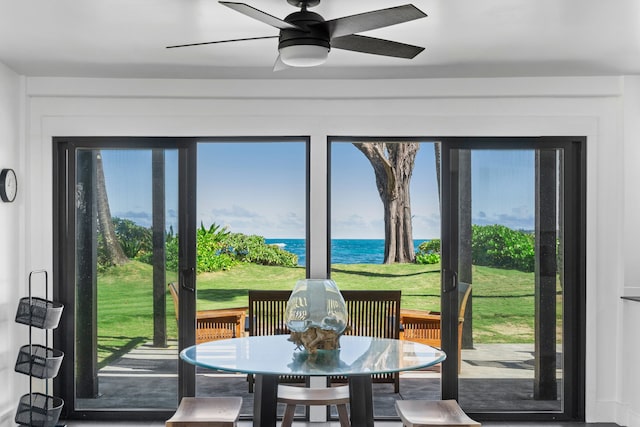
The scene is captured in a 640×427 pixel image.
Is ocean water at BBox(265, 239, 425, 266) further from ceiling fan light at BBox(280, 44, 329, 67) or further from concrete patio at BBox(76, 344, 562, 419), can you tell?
ceiling fan light at BBox(280, 44, 329, 67)

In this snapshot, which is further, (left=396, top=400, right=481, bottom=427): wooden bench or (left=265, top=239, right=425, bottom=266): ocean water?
(left=265, top=239, right=425, bottom=266): ocean water

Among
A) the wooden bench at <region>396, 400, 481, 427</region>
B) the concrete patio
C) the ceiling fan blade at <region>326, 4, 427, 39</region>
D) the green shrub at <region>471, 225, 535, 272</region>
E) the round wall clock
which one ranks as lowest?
the concrete patio

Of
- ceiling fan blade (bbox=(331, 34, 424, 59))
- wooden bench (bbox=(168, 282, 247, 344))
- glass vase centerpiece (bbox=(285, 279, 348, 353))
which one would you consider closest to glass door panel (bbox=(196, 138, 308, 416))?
wooden bench (bbox=(168, 282, 247, 344))

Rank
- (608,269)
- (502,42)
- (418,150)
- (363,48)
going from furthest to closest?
1. (418,150)
2. (608,269)
3. (502,42)
4. (363,48)

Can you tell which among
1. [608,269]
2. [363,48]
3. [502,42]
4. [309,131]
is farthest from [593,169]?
[363,48]

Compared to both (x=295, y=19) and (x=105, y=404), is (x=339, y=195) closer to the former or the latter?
(x=105, y=404)

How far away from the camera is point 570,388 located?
15.8 feet

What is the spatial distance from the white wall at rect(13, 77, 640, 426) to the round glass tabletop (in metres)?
1.29

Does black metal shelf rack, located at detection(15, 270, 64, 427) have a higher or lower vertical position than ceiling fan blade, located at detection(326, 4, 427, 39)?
lower

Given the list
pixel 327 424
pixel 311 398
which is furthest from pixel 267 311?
pixel 311 398

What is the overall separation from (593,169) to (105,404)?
3879mm

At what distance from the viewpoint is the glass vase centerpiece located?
3.34 metres

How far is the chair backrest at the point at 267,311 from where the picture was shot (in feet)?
15.9

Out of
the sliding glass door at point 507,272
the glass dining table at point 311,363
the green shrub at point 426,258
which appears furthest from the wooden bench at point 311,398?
the green shrub at point 426,258
